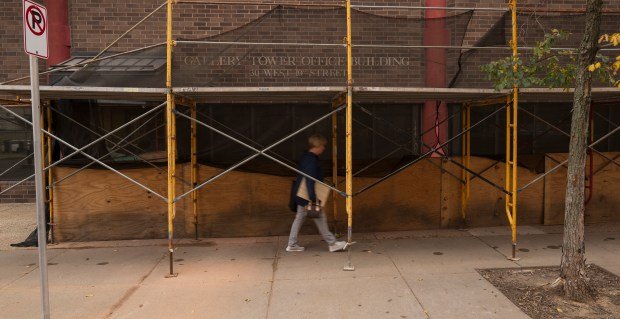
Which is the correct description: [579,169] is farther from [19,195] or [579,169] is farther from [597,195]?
[19,195]

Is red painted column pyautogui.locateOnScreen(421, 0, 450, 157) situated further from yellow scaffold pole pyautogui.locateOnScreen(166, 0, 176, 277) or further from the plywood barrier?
yellow scaffold pole pyautogui.locateOnScreen(166, 0, 176, 277)

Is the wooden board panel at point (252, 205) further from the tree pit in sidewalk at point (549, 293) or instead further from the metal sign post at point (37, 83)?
the metal sign post at point (37, 83)

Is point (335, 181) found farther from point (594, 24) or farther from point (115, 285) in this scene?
point (594, 24)

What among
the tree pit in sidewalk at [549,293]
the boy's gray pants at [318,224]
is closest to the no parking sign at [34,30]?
the boy's gray pants at [318,224]

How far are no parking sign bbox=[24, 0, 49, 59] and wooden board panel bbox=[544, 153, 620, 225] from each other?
7138 millimetres

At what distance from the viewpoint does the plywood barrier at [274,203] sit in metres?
6.91

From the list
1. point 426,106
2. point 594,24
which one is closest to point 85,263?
point 426,106

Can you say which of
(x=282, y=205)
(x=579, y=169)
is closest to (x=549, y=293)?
(x=579, y=169)

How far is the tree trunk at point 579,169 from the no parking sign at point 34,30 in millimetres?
4938

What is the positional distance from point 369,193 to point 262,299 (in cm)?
304

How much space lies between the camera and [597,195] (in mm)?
7676

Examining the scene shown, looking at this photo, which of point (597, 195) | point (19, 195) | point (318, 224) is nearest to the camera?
point (318, 224)

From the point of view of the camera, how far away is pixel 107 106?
7.34 m

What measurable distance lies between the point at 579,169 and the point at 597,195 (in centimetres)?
360
